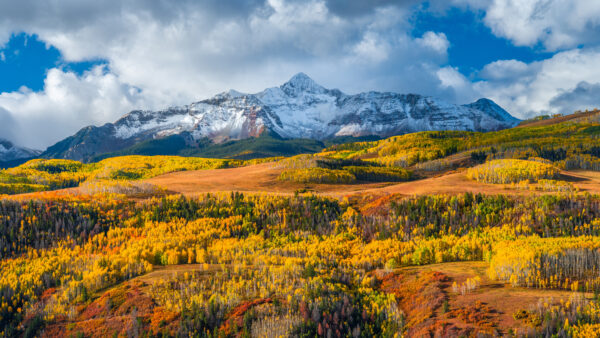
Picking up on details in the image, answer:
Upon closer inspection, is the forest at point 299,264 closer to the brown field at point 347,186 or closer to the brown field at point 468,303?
the brown field at point 468,303

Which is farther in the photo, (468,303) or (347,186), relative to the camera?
(347,186)

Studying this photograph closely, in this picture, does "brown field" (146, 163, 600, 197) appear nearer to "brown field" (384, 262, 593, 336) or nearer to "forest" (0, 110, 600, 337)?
"forest" (0, 110, 600, 337)

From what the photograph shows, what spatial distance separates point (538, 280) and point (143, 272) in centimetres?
1127

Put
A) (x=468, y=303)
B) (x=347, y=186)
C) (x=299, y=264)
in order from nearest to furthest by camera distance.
Answer: (x=468, y=303) → (x=299, y=264) → (x=347, y=186)

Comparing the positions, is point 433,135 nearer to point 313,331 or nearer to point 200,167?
point 200,167

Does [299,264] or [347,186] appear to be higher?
[347,186]

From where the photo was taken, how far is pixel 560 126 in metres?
63.6

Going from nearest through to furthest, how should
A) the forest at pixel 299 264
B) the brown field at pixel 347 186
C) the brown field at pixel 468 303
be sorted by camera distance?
1. the brown field at pixel 468 303
2. the forest at pixel 299 264
3. the brown field at pixel 347 186

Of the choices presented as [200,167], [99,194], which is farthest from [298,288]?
[200,167]

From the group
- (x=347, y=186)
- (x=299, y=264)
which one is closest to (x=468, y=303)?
(x=299, y=264)

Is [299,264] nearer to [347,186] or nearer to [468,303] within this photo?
[468,303]

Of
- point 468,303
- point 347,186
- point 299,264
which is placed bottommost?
point 468,303

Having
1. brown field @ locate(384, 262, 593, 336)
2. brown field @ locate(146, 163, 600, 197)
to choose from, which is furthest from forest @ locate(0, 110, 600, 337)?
brown field @ locate(146, 163, 600, 197)

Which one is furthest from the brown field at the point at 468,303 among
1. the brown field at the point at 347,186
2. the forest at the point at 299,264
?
the brown field at the point at 347,186
